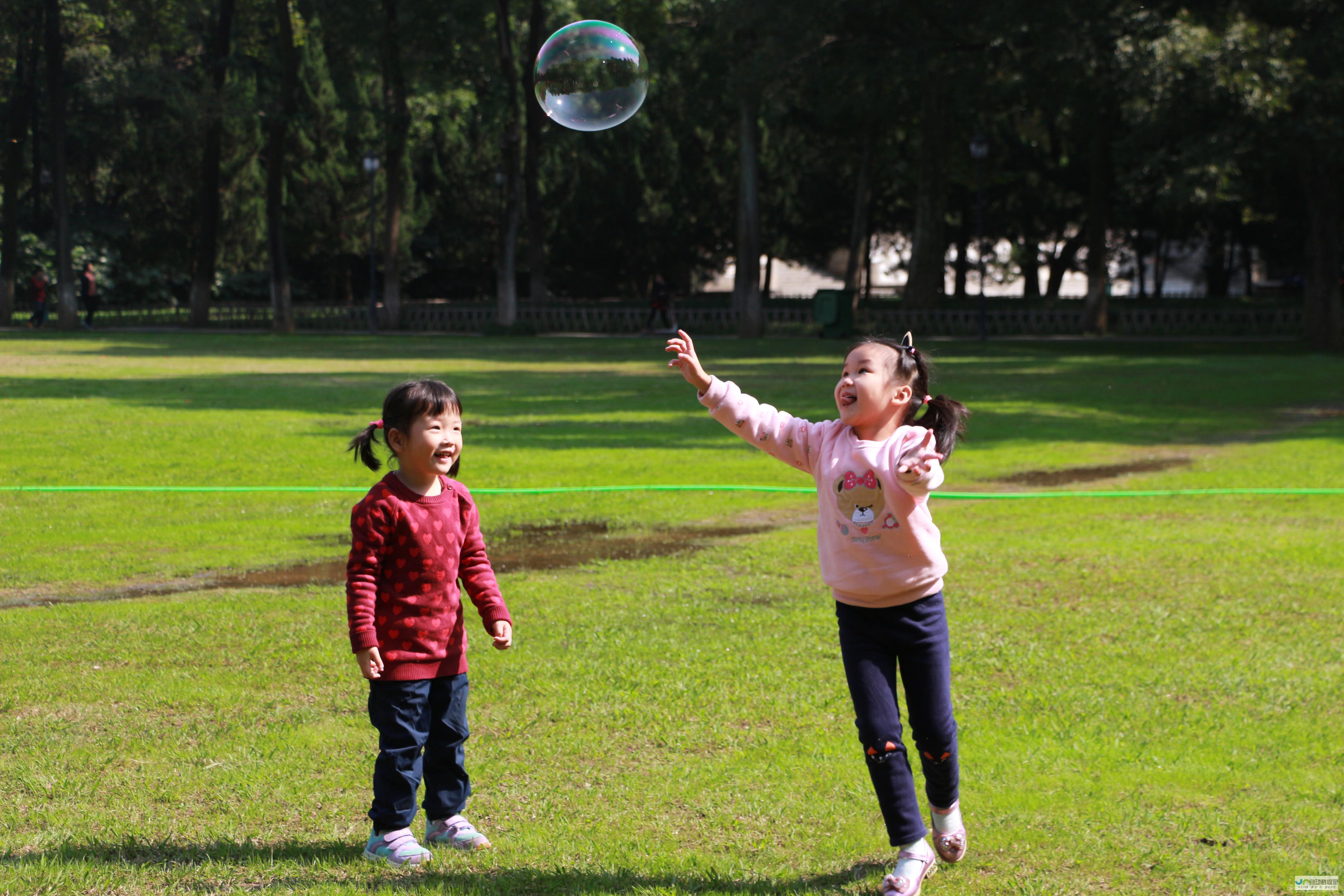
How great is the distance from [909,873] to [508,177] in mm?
43667

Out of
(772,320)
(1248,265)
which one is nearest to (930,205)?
(772,320)

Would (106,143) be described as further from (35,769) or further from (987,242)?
(35,769)

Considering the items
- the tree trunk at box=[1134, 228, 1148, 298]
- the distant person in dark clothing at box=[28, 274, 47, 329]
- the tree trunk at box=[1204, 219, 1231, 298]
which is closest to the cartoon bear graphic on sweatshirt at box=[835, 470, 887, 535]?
the distant person in dark clothing at box=[28, 274, 47, 329]

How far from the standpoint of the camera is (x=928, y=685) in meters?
4.07

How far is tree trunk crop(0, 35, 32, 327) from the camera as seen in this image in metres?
47.1

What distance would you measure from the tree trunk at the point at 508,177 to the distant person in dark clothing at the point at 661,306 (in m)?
4.71

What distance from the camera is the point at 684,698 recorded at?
580 centimetres

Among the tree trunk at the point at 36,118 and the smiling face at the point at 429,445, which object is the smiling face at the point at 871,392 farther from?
the tree trunk at the point at 36,118

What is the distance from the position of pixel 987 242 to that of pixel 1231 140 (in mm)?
33228

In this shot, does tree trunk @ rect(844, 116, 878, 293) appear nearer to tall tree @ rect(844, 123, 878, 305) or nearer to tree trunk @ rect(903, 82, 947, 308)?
tall tree @ rect(844, 123, 878, 305)

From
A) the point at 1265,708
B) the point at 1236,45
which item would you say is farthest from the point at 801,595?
the point at 1236,45

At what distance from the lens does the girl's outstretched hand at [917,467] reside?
3809 millimetres

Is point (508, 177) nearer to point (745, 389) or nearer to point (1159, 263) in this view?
point (745, 389)

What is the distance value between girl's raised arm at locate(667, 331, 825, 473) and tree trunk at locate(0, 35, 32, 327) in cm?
4839
